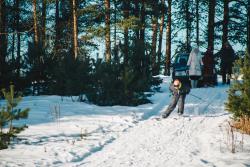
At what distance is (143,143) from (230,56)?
13110 millimetres

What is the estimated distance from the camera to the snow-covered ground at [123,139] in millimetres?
6789

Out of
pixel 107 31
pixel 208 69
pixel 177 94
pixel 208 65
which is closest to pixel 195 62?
pixel 177 94

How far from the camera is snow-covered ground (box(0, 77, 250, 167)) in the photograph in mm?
6789

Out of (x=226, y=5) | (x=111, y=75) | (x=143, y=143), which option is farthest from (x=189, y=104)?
(x=226, y=5)

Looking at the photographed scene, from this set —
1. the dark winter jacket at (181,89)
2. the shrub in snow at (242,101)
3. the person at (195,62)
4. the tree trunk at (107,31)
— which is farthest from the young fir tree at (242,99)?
the tree trunk at (107,31)

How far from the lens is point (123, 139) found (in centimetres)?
856

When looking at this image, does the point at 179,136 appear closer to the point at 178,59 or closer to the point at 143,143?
the point at 143,143

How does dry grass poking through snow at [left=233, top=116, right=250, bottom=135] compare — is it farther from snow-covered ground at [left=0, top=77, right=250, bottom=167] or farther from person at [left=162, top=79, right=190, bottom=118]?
person at [left=162, top=79, right=190, bottom=118]

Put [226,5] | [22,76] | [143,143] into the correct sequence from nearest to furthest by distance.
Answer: [143,143]
[22,76]
[226,5]

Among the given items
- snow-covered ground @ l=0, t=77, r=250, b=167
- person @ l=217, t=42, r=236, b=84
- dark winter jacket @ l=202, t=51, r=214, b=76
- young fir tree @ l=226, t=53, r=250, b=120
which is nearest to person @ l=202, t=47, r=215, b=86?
dark winter jacket @ l=202, t=51, r=214, b=76

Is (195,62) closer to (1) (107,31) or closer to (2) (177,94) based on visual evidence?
(2) (177,94)

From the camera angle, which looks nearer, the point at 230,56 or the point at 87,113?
the point at 87,113

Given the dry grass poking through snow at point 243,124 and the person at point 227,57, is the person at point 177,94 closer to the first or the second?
the dry grass poking through snow at point 243,124

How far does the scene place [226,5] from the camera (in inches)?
867
